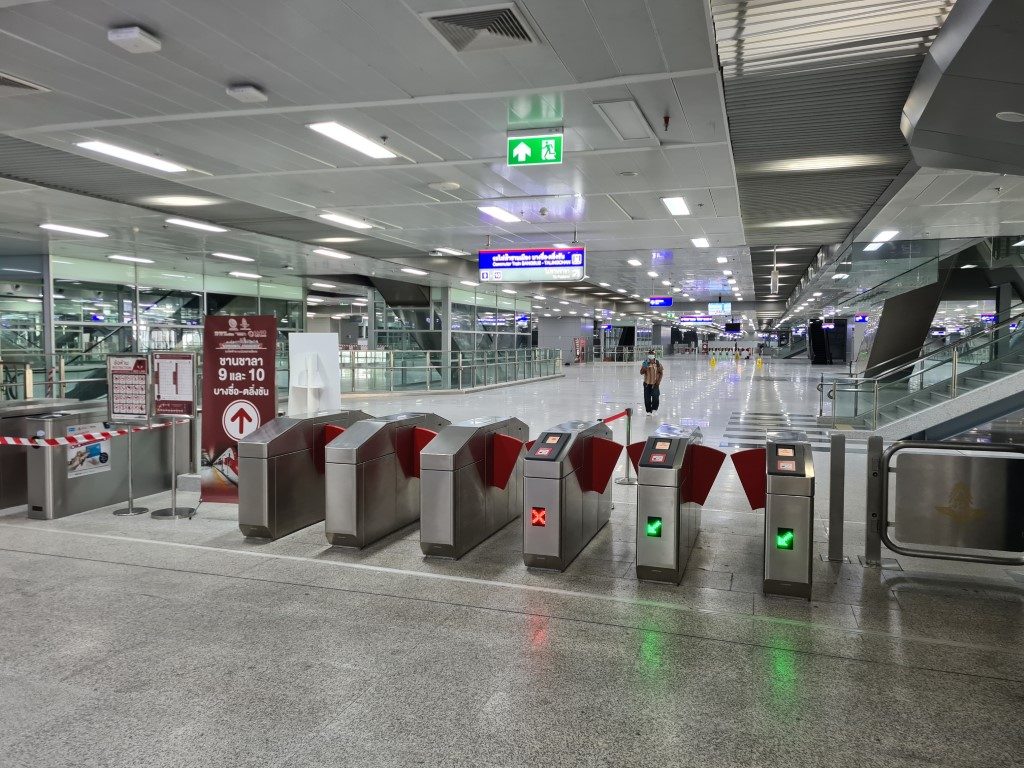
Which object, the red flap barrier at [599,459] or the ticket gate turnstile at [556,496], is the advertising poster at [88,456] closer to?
the ticket gate turnstile at [556,496]

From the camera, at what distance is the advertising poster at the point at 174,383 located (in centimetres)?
696

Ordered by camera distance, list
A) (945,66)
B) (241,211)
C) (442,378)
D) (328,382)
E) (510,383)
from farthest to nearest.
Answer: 1. (510,383)
2. (442,378)
3. (241,211)
4. (328,382)
5. (945,66)

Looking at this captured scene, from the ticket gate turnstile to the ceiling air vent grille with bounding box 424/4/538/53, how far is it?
2.86 m

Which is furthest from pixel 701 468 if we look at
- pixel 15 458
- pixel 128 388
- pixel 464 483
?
pixel 15 458

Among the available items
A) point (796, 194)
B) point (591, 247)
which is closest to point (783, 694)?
point (796, 194)

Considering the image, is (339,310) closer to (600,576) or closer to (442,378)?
(442,378)

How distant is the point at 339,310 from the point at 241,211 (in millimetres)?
32501

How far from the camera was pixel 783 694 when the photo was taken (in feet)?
11.0

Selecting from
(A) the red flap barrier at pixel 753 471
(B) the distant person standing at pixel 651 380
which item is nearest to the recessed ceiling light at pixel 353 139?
(A) the red flap barrier at pixel 753 471

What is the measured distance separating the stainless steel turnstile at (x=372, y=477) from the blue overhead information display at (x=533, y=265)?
6839mm

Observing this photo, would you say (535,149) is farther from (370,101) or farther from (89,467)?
(89,467)

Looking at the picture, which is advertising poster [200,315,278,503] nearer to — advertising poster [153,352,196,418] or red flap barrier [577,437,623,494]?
advertising poster [153,352,196,418]

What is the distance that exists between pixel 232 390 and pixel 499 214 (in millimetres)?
6147

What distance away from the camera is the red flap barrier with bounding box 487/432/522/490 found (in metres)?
6.02
